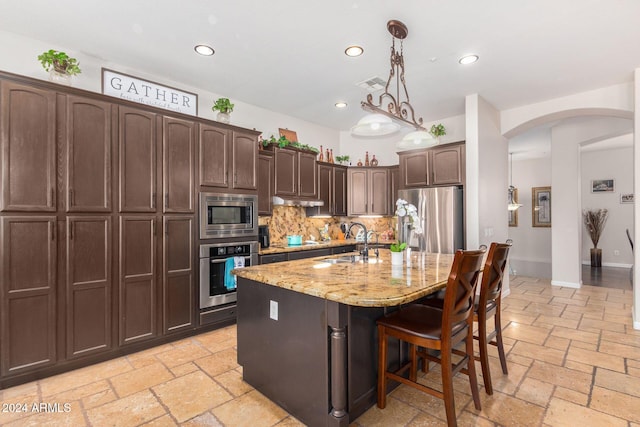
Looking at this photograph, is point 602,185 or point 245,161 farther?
point 602,185

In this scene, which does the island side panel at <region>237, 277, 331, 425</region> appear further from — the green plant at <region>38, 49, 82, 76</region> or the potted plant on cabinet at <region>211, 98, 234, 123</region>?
the green plant at <region>38, 49, 82, 76</region>

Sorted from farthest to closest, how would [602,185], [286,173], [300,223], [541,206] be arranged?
1. [541,206]
2. [602,185]
3. [300,223]
4. [286,173]

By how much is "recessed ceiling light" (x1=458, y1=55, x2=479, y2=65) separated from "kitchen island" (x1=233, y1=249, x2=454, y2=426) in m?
2.31

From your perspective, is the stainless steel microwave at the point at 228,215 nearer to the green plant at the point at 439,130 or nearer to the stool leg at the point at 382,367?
the stool leg at the point at 382,367

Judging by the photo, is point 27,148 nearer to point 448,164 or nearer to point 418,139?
point 418,139

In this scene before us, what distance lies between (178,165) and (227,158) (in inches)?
22.9

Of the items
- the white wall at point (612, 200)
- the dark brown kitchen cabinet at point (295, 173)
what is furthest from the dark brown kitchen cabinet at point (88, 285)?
the white wall at point (612, 200)

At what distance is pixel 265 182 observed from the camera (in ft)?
14.5

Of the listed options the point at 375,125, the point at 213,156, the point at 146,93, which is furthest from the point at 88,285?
the point at 375,125

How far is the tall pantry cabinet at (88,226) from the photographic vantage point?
2471 millimetres

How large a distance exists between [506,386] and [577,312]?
8.82 feet

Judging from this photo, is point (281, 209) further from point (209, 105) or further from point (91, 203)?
point (91, 203)

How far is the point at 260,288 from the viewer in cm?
224

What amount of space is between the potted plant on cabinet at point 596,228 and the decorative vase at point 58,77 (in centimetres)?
1038
